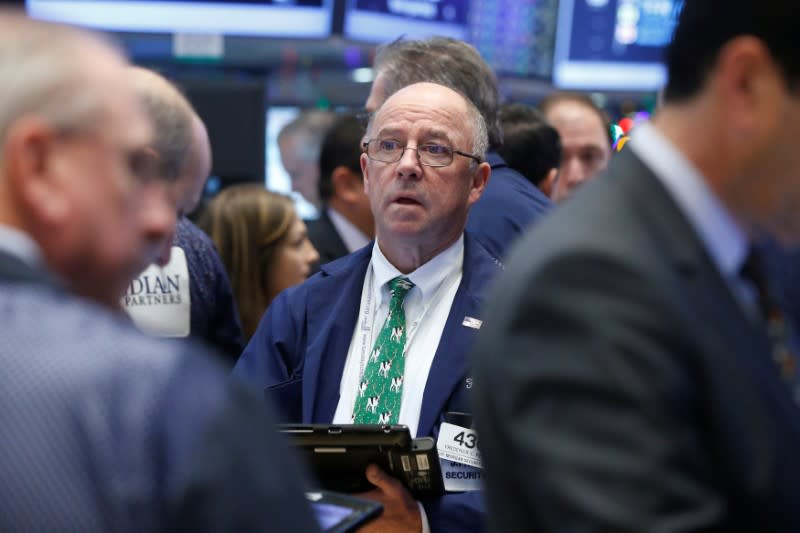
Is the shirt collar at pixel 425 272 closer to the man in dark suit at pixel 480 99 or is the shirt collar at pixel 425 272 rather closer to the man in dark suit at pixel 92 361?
the man in dark suit at pixel 480 99

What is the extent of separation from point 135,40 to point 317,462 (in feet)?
9.10

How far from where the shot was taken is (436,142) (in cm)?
294

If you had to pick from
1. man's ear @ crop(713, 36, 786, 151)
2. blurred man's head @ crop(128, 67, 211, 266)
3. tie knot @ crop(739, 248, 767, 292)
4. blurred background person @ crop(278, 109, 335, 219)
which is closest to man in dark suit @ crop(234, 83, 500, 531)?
blurred man's head @ crop(128, 67, 211, 266)

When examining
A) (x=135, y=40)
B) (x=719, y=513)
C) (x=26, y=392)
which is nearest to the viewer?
(x=26, y=392)

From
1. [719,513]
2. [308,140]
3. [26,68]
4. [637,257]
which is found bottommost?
[308,140]

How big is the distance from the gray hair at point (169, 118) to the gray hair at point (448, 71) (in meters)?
0.89

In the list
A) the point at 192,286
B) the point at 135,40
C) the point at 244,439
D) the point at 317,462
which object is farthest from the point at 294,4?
the point at 244,439

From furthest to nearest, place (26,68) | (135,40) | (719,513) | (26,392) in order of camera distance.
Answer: (135,40) < (719,513) < (26,68) < (26,392)

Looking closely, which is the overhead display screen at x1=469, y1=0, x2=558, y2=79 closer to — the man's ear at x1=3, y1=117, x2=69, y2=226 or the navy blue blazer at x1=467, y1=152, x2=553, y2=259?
the navy blue blazer at x1=467, y1=152, x2=553, y2=259

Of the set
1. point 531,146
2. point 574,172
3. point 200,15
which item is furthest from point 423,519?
point 574,172

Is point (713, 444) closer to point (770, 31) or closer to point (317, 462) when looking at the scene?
point (770, 31)

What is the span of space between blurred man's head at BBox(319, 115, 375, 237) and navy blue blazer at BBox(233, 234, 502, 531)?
1.49m

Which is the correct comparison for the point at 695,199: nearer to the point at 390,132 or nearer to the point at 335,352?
the point at 335,352

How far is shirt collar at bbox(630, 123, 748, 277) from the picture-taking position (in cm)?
146
